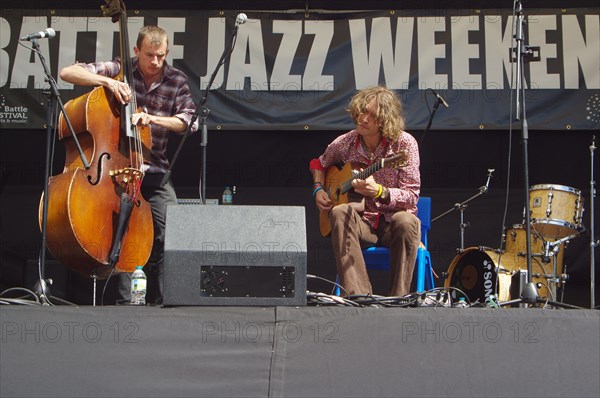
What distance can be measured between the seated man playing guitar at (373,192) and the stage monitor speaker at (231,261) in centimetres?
103

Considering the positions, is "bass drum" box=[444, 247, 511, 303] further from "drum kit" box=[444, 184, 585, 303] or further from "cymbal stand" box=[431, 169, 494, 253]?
→ "cymbal stand" box=[431, 169, 494, 253]

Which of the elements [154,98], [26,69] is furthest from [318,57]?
[26,69]

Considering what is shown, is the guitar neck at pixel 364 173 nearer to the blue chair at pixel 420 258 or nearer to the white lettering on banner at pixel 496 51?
the blue chair at pixel 420 258

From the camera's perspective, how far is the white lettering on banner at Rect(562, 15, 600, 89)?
5.73 m

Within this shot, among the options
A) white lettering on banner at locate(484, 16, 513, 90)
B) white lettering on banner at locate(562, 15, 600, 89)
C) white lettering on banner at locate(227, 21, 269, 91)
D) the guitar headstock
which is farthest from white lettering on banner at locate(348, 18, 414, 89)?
the guitar headstock

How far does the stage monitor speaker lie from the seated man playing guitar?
1035 mm

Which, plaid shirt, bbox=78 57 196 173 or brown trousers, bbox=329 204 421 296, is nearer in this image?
brown trousers, bbox=329 204 421 296

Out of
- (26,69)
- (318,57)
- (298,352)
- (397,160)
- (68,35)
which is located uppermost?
(68,35)

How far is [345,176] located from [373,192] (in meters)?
0.46

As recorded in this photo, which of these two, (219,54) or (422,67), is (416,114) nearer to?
(422,67)

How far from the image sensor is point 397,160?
13.3ft

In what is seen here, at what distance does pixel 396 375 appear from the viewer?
2.36 metres

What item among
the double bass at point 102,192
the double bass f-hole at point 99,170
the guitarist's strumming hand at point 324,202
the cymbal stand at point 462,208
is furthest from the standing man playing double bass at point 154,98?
the cymbal stand at point 462,208

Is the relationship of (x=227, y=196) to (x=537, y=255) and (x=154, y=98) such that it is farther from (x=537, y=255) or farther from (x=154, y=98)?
(x=537, y=255)
